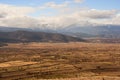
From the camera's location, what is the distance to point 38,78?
7994 cm

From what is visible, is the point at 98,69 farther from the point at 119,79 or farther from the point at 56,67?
the point at 119,79

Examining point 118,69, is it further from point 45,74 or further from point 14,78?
point 14,78

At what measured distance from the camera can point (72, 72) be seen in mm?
90000

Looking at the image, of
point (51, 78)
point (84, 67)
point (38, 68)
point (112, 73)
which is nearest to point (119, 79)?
point (112, 73)

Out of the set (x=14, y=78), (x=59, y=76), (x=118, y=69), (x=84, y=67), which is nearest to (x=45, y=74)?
(x=59, y=76)

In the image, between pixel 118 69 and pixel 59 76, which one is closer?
pixel 59 76

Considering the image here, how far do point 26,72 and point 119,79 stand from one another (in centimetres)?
3122

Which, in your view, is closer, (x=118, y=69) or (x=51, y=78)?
(x=51, y=78)

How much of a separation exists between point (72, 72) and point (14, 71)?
20008mm

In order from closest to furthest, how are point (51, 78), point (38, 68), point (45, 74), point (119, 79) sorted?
point (119, 79), point (51, 78), point (45, 74), point (38, 68)

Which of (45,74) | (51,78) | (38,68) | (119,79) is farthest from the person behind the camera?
(38,68)

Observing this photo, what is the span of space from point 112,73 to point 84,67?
1448 cm

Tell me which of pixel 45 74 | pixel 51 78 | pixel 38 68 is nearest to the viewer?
pixel 51 78

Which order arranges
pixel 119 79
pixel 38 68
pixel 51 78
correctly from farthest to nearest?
pixel 38 68
pixel 51 78
pixel 119 79
